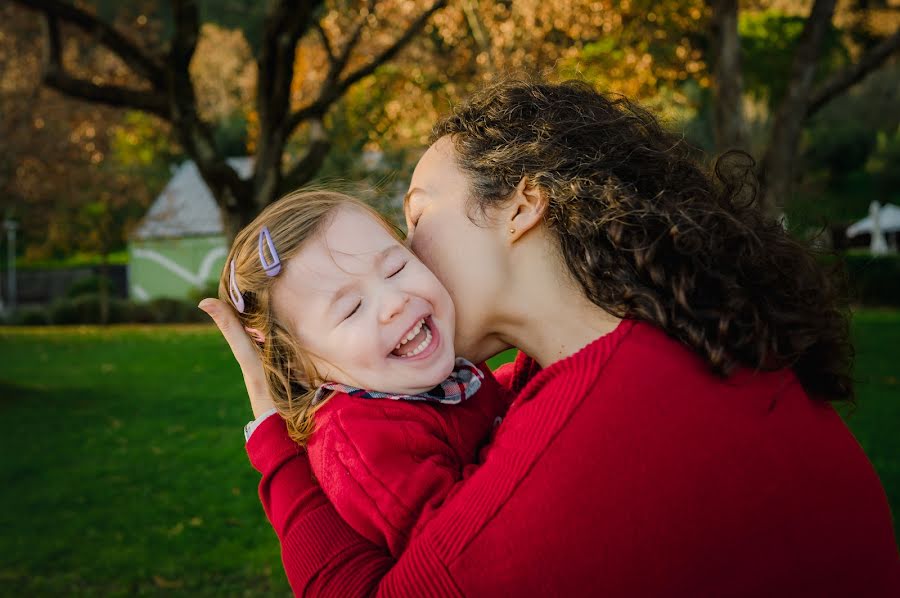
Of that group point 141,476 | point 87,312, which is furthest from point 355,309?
point 87,312

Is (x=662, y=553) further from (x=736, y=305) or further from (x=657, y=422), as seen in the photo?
(x=736, y=305)

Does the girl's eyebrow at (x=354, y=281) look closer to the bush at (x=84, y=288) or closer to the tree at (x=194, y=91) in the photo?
the tree at (x=194, y=91)

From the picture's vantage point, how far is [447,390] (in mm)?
2043

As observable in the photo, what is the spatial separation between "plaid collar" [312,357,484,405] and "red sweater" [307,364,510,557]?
0.02 m

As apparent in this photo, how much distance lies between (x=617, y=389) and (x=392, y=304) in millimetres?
637

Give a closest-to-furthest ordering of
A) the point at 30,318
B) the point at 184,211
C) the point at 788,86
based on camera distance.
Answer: the point at 788,86 → the point at 30,318 → the point at 184,211

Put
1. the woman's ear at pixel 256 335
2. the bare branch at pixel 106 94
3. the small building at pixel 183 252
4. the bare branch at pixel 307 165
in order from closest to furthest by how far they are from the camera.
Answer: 1. the woman's ear at pixel 256 335
2. the bare branch at pixel 106 94
3. the bare branch at pixel 307 165
4. the small building at pixel 183 252

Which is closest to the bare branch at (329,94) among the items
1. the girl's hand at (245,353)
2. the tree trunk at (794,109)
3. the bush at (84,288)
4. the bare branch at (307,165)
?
the bare branch at (307,165)

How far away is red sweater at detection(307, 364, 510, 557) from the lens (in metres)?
1.67

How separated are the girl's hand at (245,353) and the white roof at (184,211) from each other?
2614 cm

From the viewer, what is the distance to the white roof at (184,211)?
2855 centimetres

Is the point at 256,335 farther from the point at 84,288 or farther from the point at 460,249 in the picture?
the point at 84,288

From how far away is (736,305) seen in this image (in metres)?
1.68

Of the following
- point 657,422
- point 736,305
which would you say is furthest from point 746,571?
point 736,305
